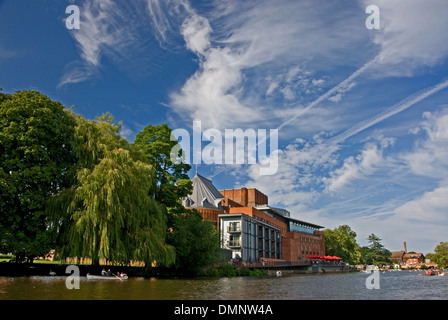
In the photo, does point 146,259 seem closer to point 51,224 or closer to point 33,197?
point 51,224

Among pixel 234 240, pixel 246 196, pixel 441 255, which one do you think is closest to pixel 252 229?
pixel 234 240

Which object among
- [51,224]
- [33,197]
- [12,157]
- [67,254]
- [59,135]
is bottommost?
[67,254]

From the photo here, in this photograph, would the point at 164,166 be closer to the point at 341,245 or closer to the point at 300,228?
the point at 300,228

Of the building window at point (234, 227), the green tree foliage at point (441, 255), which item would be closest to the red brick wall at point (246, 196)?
the building window at point (234, 227)

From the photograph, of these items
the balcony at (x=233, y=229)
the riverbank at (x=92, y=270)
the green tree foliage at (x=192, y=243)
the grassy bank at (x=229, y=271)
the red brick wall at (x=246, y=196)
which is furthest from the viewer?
the red brick wall at (x=246, y=196)

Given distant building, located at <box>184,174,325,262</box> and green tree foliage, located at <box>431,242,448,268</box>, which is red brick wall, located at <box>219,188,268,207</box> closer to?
distant building, located at <box>184,174,325,262</box>

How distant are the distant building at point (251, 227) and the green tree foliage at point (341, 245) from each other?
30.2ft

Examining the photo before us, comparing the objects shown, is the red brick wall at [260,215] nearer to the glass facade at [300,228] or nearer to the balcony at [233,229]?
the glass facade at [300,228]

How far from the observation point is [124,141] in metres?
36.9

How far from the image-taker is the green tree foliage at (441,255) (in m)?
127

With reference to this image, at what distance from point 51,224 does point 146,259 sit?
27.3ft

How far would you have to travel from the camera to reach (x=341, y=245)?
136625 millimetres

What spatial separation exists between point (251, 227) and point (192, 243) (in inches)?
1356
